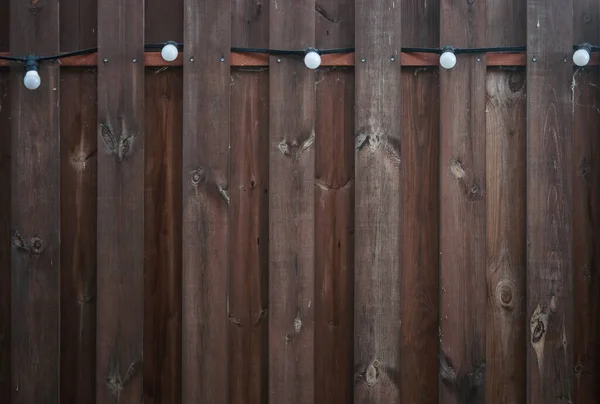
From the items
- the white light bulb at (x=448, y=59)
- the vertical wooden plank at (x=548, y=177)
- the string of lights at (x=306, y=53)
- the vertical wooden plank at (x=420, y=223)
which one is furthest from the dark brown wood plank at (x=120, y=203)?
the vertical wooden plank at (x=548, y=177)

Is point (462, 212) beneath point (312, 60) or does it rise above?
beneath

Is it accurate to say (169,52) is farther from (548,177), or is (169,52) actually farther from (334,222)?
(548,177)

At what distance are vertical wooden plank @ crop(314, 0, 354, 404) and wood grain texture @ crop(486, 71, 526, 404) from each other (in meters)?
0.59

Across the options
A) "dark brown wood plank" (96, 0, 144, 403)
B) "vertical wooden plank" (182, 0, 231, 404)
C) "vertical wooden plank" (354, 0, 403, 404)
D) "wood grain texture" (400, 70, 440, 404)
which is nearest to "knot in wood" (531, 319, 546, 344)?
"wood grain texture" (400, 70, 440, 404)

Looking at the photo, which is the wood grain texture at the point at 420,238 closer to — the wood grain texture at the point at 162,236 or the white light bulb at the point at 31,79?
the wood grain texture at the point at 162,236

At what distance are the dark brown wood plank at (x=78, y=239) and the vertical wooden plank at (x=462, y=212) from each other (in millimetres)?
1508

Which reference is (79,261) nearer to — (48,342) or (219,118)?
(48,342)

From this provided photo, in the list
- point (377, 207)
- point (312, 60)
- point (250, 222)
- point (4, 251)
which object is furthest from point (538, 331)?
point (4, 251)

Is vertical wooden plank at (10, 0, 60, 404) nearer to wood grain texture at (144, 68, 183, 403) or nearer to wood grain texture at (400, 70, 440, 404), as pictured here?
wood grain texture at (144, 68, 183, 403)

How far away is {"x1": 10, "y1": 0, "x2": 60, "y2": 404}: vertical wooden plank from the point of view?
2547 mm

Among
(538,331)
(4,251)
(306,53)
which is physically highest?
(306,53)

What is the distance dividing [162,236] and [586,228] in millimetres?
1825

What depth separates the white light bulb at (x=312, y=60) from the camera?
96.2 inches

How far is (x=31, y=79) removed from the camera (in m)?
2.48
